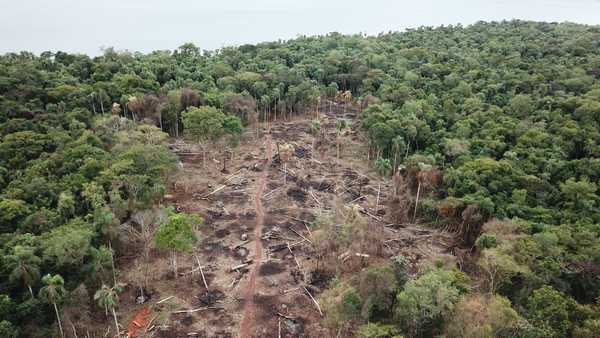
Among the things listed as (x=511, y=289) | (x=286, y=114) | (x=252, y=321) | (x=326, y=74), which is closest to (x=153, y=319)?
(x=252, y=321)

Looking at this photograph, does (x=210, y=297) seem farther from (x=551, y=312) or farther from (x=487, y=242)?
(x=551, y=312)

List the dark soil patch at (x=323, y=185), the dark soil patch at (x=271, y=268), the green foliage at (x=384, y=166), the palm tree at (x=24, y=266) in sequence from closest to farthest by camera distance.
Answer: the palm tree at (x=24, y=266) → the dark soil patch at (x=271, y=268) → the green foliage at (x=384, y=166) → the dark soil patch at (x=323, y=185)

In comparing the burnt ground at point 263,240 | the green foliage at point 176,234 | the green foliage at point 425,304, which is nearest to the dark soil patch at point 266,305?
the burnt ground at point 263,240

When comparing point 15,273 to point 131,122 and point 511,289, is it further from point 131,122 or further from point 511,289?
point 511,289

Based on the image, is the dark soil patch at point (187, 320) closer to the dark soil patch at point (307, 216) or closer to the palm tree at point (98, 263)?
the palm tree at point (98, 263)

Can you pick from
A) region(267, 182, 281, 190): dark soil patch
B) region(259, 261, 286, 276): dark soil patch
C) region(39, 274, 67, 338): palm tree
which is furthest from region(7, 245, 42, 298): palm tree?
region(267, 182, 281, 190): dark soil patch

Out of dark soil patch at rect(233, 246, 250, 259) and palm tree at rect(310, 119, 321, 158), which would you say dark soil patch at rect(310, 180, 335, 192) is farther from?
dark soil patch at rect(233, 246, 250, 259)
